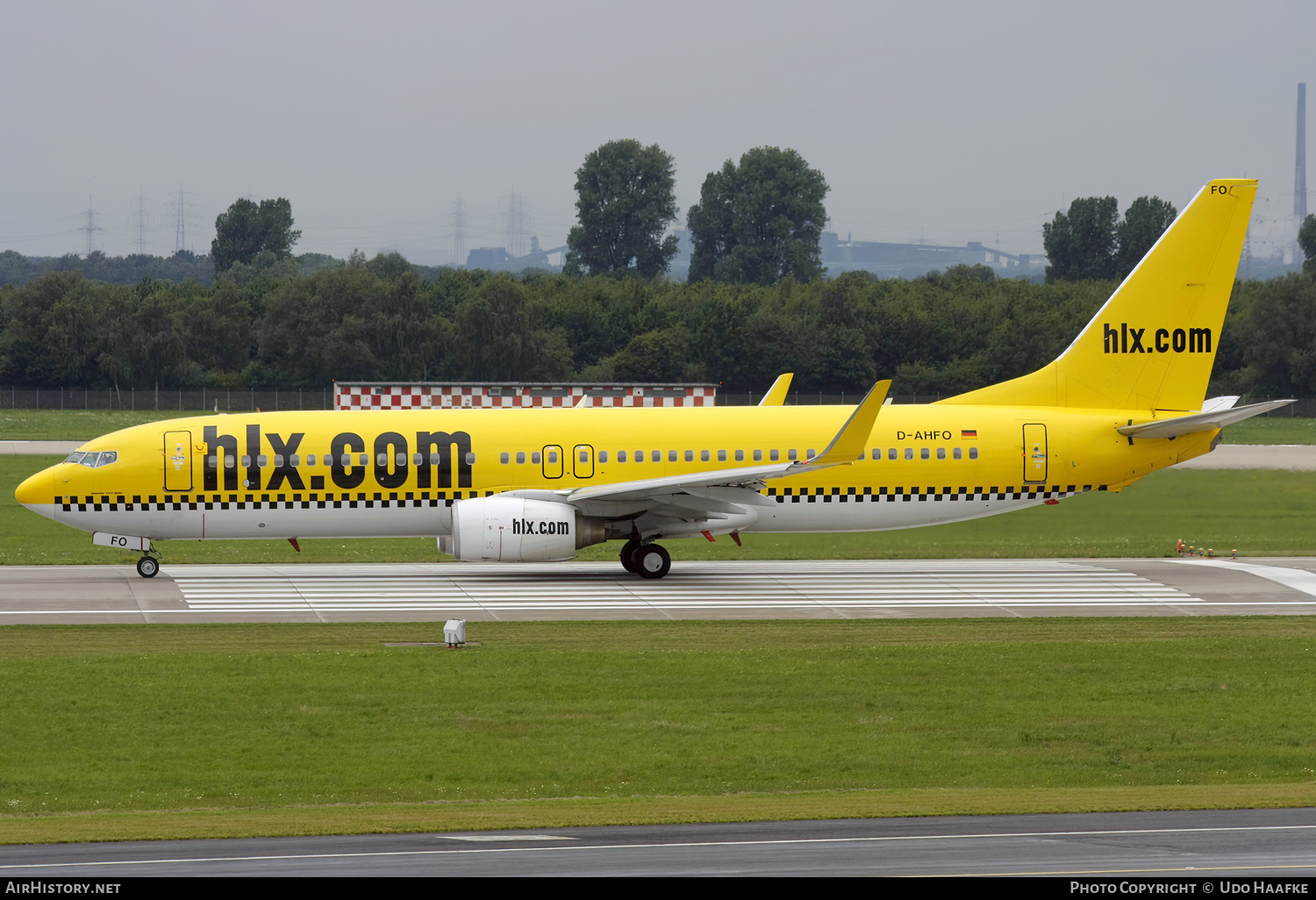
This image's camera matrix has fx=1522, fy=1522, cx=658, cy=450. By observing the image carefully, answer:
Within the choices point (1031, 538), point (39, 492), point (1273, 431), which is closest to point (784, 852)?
point (39, 492)

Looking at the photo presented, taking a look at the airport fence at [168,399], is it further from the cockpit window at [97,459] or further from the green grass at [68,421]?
the cockpit window at [97,459]

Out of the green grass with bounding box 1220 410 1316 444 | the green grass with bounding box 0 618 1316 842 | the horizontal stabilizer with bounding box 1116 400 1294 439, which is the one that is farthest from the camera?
the green grass with bounding box 1220 410 1316 444

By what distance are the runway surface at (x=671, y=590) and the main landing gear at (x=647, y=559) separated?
0.96ft

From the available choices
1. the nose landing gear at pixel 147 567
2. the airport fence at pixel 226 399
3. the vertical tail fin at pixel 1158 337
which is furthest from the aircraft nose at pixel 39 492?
the airport fence at pixel 226 399

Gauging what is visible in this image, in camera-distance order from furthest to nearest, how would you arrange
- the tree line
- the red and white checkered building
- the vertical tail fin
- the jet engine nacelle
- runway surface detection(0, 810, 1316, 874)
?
the tree line < the red and white checkered building < the vertical tail fin < the jet engine nacelle < runway surface detection(0, 810, 1316, 874)

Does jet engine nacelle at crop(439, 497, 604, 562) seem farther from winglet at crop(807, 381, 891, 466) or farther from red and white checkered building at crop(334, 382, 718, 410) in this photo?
red and white checkered building at crop(334, 382, 718, 410)

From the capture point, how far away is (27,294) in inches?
4277

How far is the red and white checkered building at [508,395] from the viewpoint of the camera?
186 ft

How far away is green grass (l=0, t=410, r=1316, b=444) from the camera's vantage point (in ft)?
257

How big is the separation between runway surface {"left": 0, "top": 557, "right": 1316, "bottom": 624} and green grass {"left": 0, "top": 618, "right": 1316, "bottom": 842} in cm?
194

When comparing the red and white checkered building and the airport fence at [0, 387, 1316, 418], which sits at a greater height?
the red and white checkered building

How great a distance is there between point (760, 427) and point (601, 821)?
20334 millimetres

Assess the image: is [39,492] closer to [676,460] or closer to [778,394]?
[676,460]

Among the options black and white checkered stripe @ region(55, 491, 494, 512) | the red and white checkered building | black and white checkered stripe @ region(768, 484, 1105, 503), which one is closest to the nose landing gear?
black and white checkered stripe @ region(55, 491, 494, 512)
